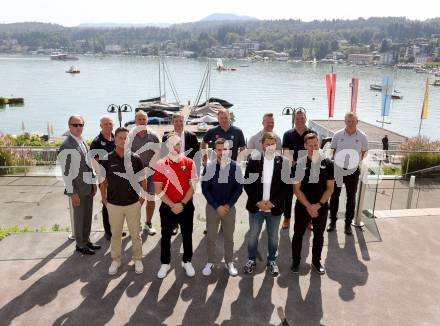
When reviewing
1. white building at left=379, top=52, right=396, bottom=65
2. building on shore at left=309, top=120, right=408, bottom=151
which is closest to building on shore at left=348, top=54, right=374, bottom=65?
white building at left=379, top=52, right=396, bottom=65

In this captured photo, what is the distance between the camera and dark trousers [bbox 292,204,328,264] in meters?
5.19

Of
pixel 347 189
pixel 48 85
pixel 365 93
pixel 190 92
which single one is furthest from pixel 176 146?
pixel 48 85

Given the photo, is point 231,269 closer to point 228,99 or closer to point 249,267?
point 249,267

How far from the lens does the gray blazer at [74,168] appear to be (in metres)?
5.27

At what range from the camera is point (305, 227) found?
5.26 metres

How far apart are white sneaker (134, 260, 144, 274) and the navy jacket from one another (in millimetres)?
1271

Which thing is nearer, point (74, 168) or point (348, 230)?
point (74, 168)

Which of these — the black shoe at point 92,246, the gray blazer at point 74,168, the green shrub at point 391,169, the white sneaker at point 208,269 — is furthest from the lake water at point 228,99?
the white sneaker at point 208,269

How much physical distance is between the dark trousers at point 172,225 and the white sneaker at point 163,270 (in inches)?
2.1

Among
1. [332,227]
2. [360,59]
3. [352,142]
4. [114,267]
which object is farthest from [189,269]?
[360,59]

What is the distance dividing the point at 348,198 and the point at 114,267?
3.90 metres

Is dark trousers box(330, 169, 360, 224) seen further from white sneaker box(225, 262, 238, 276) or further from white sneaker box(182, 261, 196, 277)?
white sneaker box(182, 261, 196, 277)

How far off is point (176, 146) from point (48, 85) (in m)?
96.3

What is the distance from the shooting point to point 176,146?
4797mm
